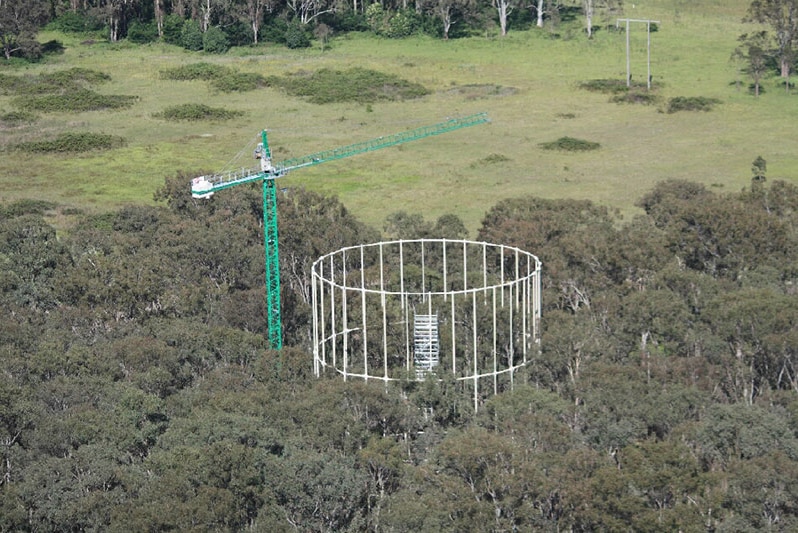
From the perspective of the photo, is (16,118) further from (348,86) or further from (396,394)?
(396,394)

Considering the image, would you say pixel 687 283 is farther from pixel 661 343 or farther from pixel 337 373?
pixel 337 373

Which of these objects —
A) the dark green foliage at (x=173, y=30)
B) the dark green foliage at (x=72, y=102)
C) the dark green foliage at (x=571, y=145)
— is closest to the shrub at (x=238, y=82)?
the dark green foliage at (x=72, y=102)

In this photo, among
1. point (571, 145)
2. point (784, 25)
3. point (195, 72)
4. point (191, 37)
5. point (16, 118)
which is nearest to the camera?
point (571, 145)

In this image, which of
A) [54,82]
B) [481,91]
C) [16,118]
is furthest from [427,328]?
[54,82]

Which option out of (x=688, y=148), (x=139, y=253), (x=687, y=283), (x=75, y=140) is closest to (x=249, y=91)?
(x=75, y=140)

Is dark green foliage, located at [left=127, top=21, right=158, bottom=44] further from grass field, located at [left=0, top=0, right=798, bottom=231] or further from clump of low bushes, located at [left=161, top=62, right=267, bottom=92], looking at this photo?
clump of low bushes, located at [left=161, top=62, right=267, bottom=92]
